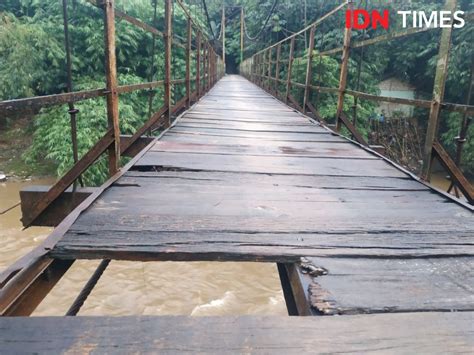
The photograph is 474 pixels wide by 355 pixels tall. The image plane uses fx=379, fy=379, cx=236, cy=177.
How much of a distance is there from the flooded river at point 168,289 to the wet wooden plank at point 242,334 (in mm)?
4483

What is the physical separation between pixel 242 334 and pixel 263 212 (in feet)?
2.00

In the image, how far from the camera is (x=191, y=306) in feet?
17.1

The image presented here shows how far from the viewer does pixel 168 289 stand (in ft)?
18.7

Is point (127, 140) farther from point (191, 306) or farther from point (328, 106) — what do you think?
point (328, 106)

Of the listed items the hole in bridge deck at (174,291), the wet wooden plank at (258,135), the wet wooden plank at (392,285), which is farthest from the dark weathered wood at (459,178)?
the hole in bridge deck at (174,291)

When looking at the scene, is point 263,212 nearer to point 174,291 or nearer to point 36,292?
A: point 36,292

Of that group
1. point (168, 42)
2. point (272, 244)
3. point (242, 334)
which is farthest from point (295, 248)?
point (168, 42)

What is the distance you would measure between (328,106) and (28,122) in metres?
8.51

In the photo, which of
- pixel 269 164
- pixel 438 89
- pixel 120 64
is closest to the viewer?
pixel 438 89

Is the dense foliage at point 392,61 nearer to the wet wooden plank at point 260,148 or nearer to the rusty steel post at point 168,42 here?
the rusty steel post at point 168,42

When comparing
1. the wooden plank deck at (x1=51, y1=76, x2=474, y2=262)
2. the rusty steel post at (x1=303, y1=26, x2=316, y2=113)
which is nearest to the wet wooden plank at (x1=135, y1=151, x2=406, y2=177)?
the wooden plank deck at (x1=51, y1=76, x2=474, y2=262)

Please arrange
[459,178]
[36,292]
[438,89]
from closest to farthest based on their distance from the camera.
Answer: [36,292] → [459,178] → [438,89]

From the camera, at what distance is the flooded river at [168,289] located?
5.15m

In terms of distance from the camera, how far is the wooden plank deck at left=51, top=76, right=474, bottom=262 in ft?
3.20
